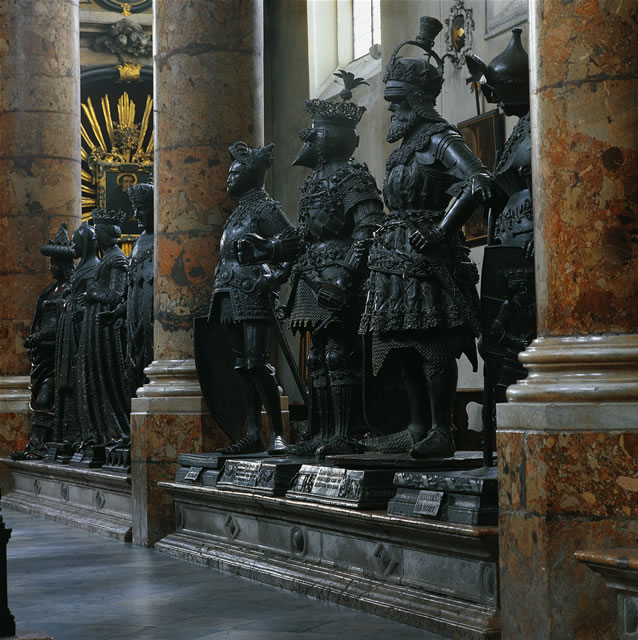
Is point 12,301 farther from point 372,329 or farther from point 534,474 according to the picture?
point 534,474

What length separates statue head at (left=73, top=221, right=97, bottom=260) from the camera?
10945 mm

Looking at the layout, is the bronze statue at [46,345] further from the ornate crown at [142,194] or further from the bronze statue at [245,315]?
the bronze statue at [245,315]

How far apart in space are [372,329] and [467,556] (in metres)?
1.46

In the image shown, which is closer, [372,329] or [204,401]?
[372,329]

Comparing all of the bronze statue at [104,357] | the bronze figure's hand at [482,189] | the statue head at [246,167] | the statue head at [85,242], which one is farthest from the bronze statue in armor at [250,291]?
the statue head at [85,242]

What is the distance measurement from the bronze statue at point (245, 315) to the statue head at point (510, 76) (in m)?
2.08

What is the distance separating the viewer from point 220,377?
796 cm

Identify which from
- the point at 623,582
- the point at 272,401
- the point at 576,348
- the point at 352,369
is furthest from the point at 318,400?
the point at 623,582

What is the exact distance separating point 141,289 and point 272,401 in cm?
188

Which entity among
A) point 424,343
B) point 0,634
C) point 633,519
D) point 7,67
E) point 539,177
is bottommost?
point 0,634

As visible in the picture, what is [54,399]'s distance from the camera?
12.0 m

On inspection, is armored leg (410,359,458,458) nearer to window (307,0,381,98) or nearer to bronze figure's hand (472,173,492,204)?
bronze figure's hand (472,173,492,204)

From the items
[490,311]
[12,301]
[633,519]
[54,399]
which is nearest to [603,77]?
[490,311]

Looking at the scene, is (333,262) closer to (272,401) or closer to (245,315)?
(245,315)
